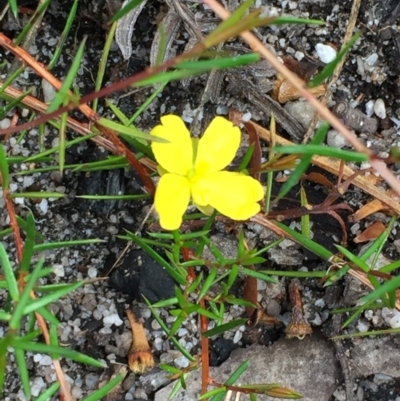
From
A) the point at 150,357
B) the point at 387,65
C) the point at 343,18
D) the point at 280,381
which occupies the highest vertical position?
the point at 343,18

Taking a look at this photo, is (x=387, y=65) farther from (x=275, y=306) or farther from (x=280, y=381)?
Answer: (x=280, y=381)

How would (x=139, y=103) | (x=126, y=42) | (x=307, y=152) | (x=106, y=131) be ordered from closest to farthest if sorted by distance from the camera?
(x=307, y=152), (x=106, y=131), (x=126, y=42), (x=139, y=103)

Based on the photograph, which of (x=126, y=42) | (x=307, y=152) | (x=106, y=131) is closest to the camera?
(x=307, y=152)

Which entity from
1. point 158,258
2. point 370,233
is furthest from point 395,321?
point 158,258

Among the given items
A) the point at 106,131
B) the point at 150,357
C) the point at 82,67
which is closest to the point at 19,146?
the point at 82,67

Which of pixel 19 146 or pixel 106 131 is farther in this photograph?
pixel 19 146

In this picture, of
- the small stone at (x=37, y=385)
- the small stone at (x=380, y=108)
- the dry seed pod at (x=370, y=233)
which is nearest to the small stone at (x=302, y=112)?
the small stone at (x=380, y=108)
